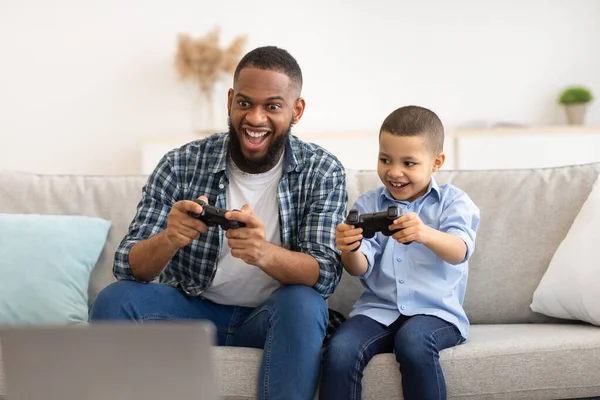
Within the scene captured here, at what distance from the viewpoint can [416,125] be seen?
6.71ft

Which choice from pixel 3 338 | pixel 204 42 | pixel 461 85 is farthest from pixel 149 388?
pixel 461 85

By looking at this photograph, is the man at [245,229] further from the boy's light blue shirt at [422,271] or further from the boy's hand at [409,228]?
the boy's hand at [409,228]

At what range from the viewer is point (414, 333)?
1875mm

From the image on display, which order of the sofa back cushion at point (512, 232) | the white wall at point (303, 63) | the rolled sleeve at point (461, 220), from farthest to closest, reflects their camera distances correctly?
the white wall at point (303, 63), the sofa back cushion at point (512, 232), the rolled sleeve at point (461, 220)

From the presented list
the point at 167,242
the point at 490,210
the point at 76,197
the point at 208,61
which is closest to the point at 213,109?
the point at 208,61

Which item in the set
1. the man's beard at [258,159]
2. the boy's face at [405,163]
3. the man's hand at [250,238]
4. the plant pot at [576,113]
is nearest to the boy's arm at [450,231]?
the boy's face at [405,163]

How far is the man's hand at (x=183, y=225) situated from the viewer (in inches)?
74.3

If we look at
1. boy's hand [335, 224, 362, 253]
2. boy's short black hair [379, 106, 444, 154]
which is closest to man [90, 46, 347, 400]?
boy's hand [335, 224, 362, 253]

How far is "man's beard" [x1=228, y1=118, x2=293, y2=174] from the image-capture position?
2146 millimetres

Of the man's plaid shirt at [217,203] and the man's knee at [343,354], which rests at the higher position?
the man's plaid shirt at [217,203]

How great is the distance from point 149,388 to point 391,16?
13.4 ft

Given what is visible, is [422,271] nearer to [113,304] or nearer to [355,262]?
[355,262]

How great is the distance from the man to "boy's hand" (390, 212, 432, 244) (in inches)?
8.6

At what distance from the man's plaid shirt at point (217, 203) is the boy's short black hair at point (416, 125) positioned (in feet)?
0.71
